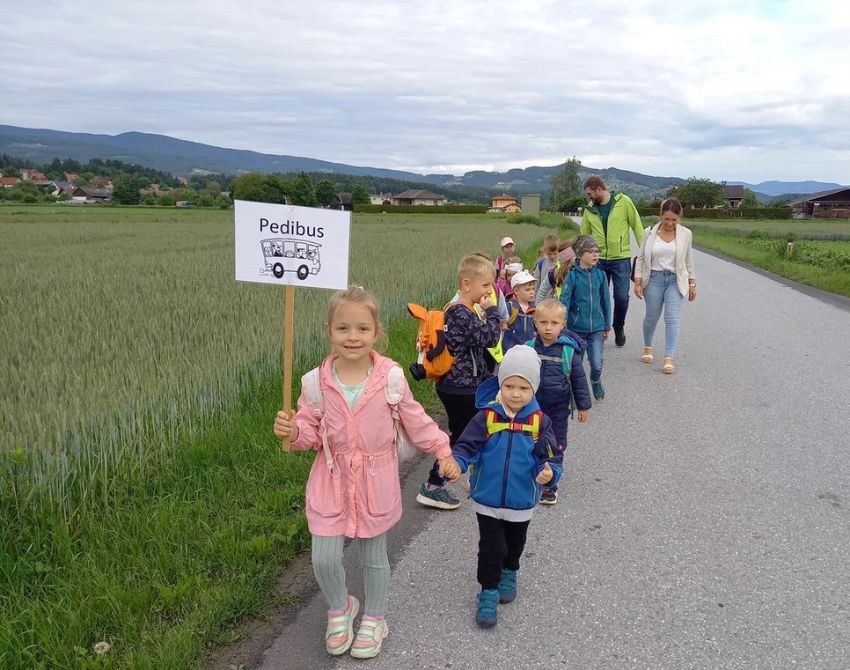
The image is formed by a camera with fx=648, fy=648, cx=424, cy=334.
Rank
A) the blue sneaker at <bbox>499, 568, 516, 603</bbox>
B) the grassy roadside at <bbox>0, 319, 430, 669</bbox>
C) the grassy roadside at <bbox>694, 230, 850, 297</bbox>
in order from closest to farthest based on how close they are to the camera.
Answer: the grassy roadside at <bbox>0, 319, 430, 669</bbox> < the blue sneaker at <bbox>499, 568, 516, 603</bbox> < the grassy roadside at <bbox>694, 230, 850, 297</bbox>

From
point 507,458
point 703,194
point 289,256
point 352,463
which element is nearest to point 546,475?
point 507,458

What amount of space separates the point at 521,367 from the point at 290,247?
4.32 ft

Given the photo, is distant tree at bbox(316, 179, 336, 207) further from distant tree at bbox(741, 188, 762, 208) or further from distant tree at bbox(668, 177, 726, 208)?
distant tree at bbox(741, 188, 762, 208)

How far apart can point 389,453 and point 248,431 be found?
2.14m

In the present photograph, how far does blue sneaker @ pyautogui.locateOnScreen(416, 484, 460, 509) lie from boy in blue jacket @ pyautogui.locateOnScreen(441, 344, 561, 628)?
113 centimetres

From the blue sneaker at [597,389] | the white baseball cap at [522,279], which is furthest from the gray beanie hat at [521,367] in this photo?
the blue sneaker at [597,389]

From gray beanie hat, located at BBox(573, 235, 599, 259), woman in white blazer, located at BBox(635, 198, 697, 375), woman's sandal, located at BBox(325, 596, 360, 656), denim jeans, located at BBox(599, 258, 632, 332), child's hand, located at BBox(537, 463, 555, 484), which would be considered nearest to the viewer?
woman's sandal, located at BBox(325, 596, 360, 656)

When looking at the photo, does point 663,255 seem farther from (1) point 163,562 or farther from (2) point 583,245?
(1) point 163,562

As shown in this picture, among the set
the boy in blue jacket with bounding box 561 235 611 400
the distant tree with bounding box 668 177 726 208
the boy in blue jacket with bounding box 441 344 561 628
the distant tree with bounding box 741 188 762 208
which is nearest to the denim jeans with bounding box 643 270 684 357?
the boy in blue jacket with bounding box 561 235 611 400

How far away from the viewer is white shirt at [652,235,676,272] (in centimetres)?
739

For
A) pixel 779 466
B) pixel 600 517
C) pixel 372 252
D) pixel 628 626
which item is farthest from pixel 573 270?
pixel 372 252

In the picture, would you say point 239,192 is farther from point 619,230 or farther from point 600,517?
point 600,517

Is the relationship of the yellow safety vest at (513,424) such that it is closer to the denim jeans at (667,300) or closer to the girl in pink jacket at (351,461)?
the girl in pink jacket at (351,461)

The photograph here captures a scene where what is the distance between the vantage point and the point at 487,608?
2.90m
